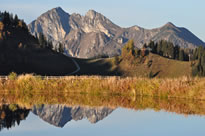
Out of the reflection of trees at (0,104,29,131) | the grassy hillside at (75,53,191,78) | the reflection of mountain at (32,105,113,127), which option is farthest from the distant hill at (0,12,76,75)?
the reflection of mountain at (32,105,113,127)

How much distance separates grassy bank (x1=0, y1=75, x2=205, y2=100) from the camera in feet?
135

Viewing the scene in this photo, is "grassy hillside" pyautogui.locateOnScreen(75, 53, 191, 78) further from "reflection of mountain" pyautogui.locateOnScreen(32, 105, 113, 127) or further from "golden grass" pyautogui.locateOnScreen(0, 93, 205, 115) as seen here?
"reflection of mountain" pyautogui.locateOnScreen(32, 105, 113, 127)

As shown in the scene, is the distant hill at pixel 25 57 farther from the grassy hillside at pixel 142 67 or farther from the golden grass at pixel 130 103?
the golden grass at pixel 130 103

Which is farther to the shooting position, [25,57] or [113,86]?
[25,57]

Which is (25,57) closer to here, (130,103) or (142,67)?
(142,67)

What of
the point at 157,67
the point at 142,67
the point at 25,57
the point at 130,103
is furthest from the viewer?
the point at 142,67

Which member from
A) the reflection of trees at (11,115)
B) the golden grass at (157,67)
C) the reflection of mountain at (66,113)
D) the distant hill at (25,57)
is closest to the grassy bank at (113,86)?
the reflection of mountain at (66,113)

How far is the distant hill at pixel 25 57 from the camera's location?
160 meters

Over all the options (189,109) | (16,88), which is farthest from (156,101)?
(16,88)

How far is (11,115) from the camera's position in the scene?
97.7 ft

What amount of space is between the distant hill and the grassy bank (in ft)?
327

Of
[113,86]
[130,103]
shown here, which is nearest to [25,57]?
[113,86]

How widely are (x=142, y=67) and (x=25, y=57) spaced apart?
52930 mm

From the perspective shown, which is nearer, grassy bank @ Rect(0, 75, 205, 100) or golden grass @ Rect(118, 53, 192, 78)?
grassy bank @ Rect(0, 75, 205, 100)
